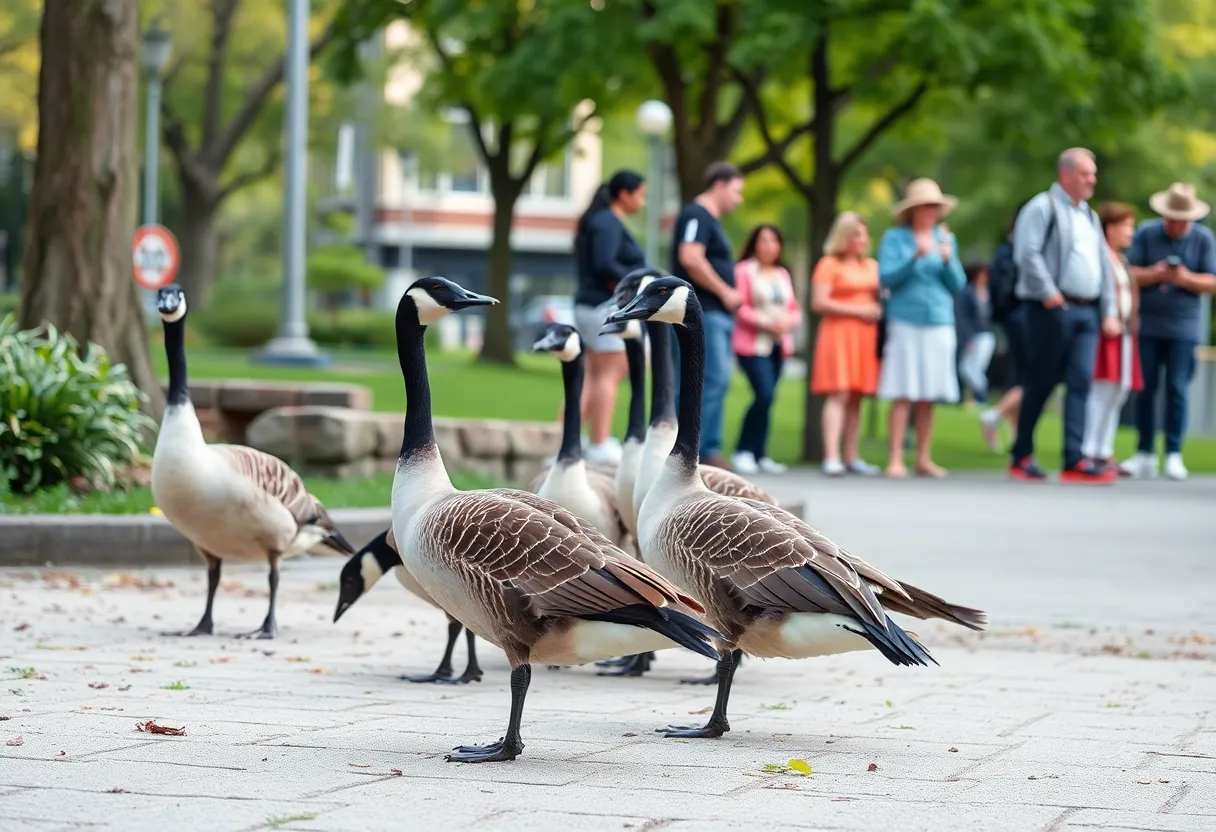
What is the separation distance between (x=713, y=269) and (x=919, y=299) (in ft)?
10.7

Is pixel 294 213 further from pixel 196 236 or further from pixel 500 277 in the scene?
pixel 196 236

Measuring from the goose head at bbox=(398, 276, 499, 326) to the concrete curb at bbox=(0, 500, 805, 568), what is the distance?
501cm

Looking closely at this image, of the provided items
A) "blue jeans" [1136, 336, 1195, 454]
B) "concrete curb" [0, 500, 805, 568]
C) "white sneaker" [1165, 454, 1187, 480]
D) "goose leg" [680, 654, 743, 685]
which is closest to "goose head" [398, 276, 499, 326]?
"goose leg" [680, 654, 743, 685]

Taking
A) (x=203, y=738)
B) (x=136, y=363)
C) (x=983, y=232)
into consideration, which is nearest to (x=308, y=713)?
(x=203, y=738)

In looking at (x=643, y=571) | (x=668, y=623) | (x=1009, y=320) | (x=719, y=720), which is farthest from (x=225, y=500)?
(x=1009, y=320)

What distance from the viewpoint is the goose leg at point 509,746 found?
17.4ft

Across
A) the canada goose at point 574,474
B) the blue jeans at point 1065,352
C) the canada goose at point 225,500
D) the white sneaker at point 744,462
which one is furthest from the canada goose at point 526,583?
the blue jeans at point 1065,352

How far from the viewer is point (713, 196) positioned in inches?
506

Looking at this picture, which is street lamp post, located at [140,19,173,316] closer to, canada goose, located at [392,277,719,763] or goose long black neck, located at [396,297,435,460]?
goose long black neck, located at [396,297,435,460]

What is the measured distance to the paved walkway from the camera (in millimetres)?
4660

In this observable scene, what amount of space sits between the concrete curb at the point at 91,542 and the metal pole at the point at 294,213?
13924mm

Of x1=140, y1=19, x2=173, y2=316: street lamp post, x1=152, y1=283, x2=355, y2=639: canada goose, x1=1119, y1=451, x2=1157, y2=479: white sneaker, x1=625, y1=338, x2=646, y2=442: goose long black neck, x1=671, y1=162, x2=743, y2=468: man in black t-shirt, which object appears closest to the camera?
x1=152, y1=283, x2=355, y2=639: canada goose

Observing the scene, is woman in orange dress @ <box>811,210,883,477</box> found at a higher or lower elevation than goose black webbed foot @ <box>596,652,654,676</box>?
higher

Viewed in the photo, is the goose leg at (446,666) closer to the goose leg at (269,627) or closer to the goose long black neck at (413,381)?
the goose leg at (269,627)
